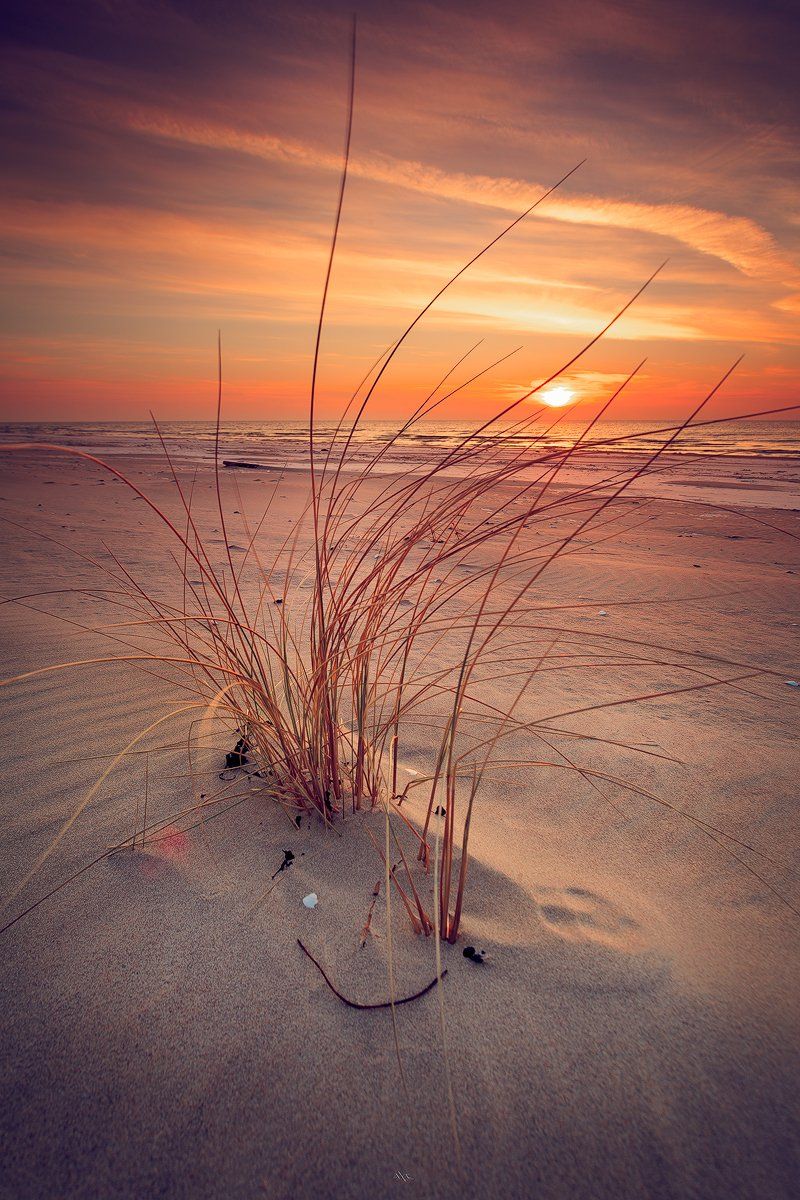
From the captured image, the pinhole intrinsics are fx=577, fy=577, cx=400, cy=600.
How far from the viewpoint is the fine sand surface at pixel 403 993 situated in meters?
0.83

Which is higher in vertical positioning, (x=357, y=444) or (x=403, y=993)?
(x=357, y=444)

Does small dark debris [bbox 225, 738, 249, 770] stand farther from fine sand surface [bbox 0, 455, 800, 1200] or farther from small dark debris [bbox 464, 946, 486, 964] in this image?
small dark debris [bbox 464, 946, 486, 964]

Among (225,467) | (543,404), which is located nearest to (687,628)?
(543,404)

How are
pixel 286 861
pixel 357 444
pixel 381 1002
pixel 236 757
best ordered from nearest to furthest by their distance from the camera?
pixel 381 1002
pixel 286 861
pixel 236 757
pixel 357 444

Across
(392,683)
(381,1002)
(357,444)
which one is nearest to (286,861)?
(381,1002)

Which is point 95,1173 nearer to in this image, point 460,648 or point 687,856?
point 687,856

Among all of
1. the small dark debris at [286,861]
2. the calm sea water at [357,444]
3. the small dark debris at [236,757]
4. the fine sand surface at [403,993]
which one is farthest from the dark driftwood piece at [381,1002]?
the calm sea water at [357,444]

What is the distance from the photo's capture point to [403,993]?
3.42 ft

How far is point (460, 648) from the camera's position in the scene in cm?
284

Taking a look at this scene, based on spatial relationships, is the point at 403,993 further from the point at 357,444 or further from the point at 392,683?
the point at 357,444

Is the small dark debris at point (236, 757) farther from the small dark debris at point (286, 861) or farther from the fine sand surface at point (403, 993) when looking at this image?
the small dark debris at point (286, 861)

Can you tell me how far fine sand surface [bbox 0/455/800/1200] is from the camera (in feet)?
2.74

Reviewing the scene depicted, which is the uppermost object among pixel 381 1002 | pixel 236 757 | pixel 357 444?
pixel 357 444

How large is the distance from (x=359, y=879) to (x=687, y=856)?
822 mm
